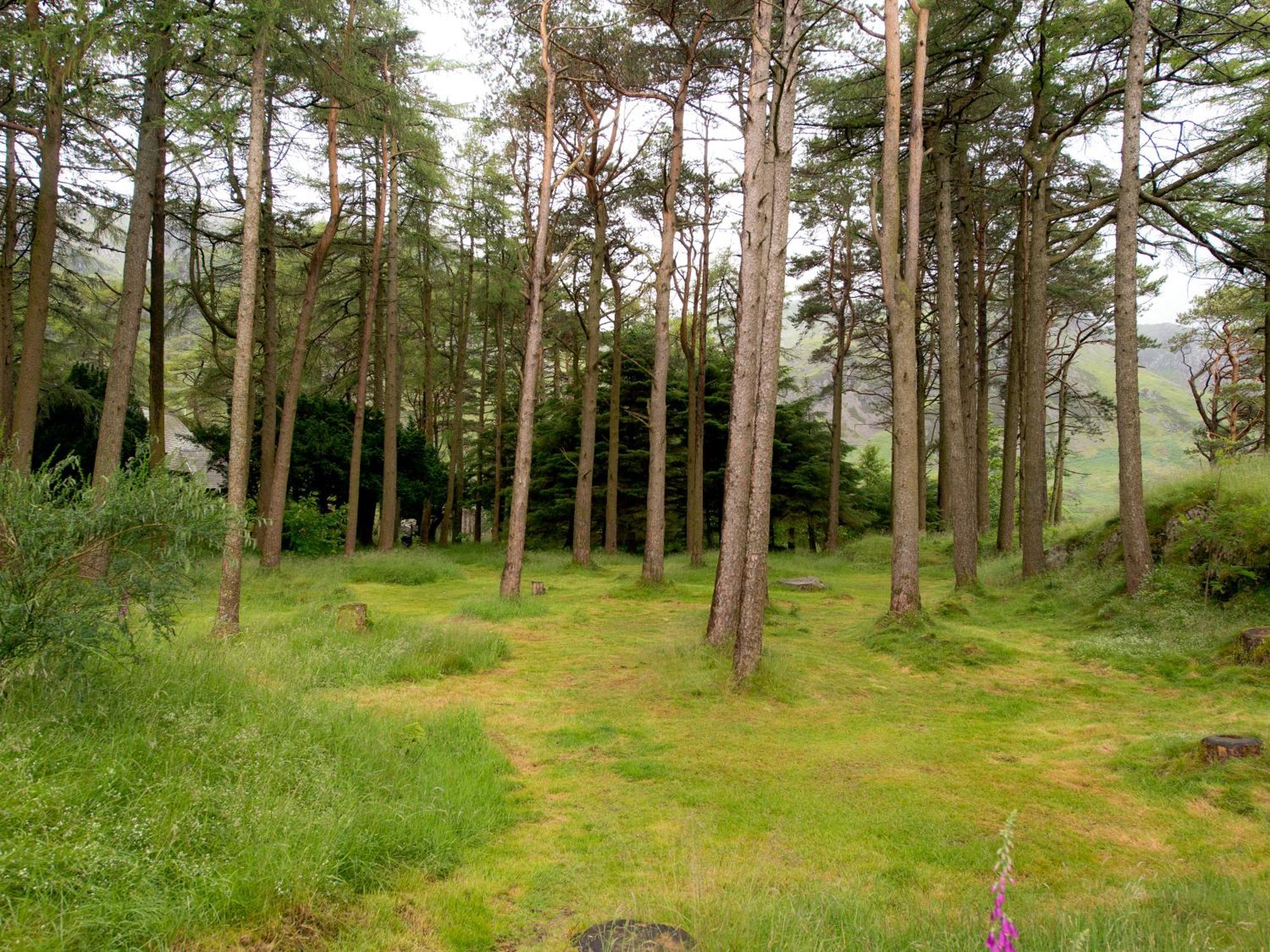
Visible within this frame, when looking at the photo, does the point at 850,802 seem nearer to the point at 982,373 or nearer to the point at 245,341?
the point at 245,341

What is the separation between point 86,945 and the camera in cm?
270

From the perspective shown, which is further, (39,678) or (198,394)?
(198,394)

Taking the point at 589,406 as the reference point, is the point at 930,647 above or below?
below

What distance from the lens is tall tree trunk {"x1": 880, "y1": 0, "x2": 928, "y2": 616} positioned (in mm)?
10555

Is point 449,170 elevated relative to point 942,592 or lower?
elevated

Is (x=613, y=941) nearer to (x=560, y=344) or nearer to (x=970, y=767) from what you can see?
(x=970, y=767)

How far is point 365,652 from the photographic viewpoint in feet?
27.5

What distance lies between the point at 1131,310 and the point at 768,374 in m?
7.00

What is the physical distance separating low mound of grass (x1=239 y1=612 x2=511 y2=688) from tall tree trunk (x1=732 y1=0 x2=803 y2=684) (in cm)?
327

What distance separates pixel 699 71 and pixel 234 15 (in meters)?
9.47

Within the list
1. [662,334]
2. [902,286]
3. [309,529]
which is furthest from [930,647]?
[309,529]

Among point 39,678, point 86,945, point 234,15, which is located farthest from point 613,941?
point 234,15

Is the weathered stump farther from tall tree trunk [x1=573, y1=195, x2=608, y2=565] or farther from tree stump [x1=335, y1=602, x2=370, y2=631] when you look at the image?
tall tree trunk [x1=573, y1=195, x2=608, y2=565]

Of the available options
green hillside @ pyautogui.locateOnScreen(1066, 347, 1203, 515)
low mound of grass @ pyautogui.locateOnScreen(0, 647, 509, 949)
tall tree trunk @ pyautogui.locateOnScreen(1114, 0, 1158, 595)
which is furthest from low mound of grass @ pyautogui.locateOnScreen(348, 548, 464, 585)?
green hillside @ pyautogui.locateOnScreen(1066, 347, 1203, 515)
